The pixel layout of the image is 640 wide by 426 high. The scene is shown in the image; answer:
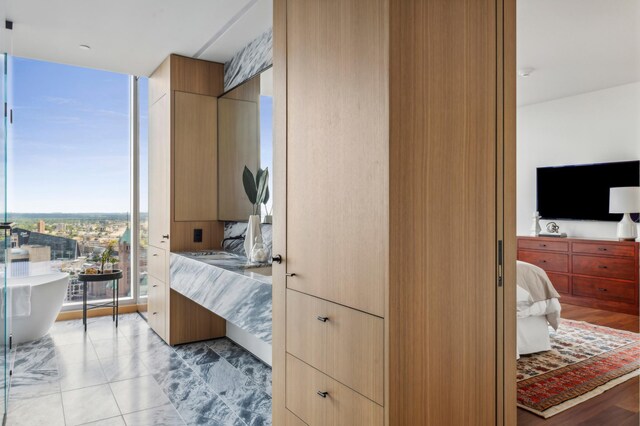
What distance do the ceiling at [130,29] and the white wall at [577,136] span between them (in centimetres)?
A: 446

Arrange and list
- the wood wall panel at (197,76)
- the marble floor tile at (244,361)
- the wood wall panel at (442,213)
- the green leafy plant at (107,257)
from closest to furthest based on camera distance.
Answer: the wood wall panel at (442,213) → the marble floor tile at (244,361) → the wood wall panel at (197,76) → the green leafy plant at (107,257)

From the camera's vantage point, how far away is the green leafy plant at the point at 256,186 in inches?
129

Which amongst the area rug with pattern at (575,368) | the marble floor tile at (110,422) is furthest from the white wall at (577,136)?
the marble floor tile at (110,422)

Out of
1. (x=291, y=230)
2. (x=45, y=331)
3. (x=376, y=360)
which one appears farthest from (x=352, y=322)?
(x=45, y=331)

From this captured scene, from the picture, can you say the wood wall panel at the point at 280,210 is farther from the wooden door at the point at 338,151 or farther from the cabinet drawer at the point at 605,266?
the cabinet drawer at the point at 605,266

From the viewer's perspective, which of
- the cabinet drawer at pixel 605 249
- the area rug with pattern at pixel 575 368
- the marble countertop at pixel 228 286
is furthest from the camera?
the cabinet drawer at pixel 605 249

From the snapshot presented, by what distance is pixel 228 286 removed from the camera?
8.93ft

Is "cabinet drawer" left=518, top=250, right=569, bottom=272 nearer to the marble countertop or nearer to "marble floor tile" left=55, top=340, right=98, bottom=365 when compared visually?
the marble countertop

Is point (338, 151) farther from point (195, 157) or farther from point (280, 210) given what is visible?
point (195, 157)

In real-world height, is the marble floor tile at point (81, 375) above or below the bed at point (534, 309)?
below

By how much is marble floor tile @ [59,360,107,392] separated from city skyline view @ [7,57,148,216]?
6.80 ft

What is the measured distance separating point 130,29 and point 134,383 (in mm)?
2552

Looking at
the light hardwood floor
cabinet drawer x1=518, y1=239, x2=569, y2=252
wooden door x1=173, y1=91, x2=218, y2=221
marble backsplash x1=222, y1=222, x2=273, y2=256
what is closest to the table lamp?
cabinet drawer x1=518, y1=239, x2=569, y2=252

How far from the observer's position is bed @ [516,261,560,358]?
134 inches
